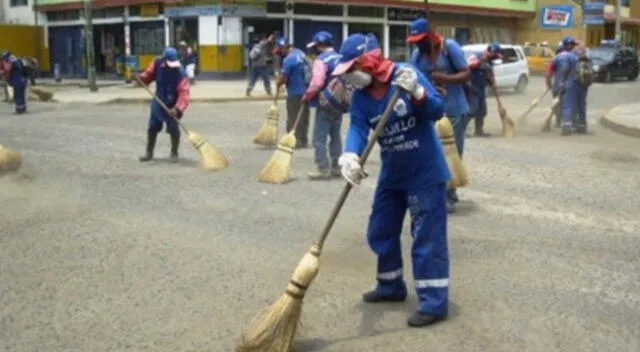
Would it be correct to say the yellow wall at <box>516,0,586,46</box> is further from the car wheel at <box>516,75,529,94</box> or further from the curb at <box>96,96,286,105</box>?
the curb at <box>96,96,286,105</box>

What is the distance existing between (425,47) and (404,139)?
8.83 feet

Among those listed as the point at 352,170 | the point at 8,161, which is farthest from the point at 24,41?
the point at 352,170

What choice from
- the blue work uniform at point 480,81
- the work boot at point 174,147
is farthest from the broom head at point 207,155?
the blue work uniform at point 480,81

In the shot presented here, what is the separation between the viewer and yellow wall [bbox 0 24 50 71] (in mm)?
40344

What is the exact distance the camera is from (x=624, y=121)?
16359 mm

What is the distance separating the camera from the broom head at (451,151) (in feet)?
23.0

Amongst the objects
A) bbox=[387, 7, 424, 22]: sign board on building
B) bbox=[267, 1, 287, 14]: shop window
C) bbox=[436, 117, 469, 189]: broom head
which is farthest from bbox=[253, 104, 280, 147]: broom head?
bbox=[387, 7, 424, 22]: sign board on building

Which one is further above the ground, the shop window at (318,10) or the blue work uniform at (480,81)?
the shop window at (318,10)

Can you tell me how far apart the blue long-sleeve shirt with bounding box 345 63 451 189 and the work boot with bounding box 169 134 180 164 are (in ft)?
21.1

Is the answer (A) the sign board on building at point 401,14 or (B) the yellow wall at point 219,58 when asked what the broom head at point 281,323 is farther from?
(A) the sign board on building at point 401,14

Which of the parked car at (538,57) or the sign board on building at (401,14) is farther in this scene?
the parked car at (538,57)

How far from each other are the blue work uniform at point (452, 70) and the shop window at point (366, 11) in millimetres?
28347

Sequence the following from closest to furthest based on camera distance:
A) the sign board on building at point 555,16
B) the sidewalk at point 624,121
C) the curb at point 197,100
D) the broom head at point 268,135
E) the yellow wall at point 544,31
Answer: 1. the broom head at point 268,135
2. the sidewalk at point 624,121
3. the curb at point 197,100
4. the sign board on building at point 555,16
5. the yellow wall at point 544,31

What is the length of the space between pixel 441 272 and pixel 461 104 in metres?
3.07
